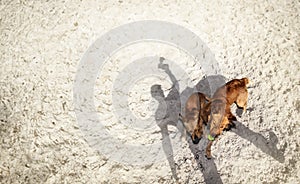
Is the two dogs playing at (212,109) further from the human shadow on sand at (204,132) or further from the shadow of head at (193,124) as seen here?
the human shadow on sand at (204,132)

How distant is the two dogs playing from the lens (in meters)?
3.40

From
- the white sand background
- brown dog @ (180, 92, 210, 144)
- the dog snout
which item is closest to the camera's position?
brown dog @ (180, 92, 210, 144)

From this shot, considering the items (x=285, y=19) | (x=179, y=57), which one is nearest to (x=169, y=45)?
(x=179, y=57)

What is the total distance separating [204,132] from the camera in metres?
3.58

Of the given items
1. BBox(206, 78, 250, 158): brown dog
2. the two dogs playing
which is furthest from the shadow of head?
BBox(206, 78, 250, 158): brown dog

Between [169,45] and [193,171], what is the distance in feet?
6.03

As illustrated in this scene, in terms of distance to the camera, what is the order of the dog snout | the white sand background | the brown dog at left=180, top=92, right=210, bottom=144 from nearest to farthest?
the brown dog at left=180, top=92, right=210, bottom=144
the dog snout
the white sand background

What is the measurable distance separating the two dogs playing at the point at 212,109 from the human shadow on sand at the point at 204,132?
5.0 inches

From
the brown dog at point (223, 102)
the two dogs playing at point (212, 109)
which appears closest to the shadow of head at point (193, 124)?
the two dogs playing at point (212, 109)

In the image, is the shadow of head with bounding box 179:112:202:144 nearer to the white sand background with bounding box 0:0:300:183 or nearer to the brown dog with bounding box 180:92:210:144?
the brown dog with bounding box 180:92:210:144

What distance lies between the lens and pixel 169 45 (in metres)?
4.64

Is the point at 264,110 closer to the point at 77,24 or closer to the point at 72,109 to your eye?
the point at 72,109

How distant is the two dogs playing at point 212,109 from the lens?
3.40 meters

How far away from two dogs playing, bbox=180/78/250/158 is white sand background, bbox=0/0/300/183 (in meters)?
0.61
